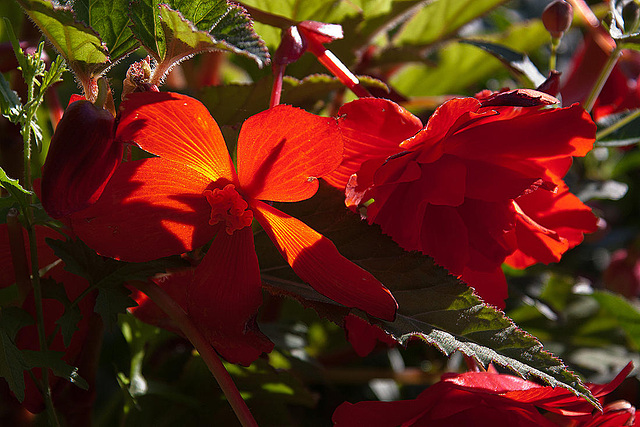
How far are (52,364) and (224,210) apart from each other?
0.14 meters

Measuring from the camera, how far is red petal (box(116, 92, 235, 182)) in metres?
0.37

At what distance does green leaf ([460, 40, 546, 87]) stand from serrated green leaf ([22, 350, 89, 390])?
47 cm

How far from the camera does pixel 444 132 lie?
16.9 inches

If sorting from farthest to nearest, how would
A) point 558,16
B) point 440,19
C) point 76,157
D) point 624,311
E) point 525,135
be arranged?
point 440,19 < point 624,311 < point 558,16 < point 525,135 < point 76,157

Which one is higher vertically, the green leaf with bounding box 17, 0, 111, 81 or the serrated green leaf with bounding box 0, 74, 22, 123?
the green leaf with bounding box 17, 0, 111, 81

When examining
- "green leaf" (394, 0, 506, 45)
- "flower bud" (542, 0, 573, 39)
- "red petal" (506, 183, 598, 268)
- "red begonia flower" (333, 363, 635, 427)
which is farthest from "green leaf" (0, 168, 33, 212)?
"green leaf" (394, 0, 506, 45)

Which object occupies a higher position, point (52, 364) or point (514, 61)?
point (514, 61)

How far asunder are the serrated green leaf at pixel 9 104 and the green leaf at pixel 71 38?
0.05 meters

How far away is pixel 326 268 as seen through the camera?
407mm

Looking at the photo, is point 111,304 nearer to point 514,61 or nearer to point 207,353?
point 207,353

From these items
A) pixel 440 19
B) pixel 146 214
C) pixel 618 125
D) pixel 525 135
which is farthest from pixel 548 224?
pixel 440 19

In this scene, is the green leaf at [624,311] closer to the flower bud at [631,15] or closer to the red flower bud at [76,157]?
the flower bud at [631,15]

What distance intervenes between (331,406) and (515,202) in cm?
41

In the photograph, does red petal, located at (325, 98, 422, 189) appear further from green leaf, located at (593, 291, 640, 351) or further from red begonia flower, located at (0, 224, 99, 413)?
green leaf, located at (593, 291, 640, 351)
